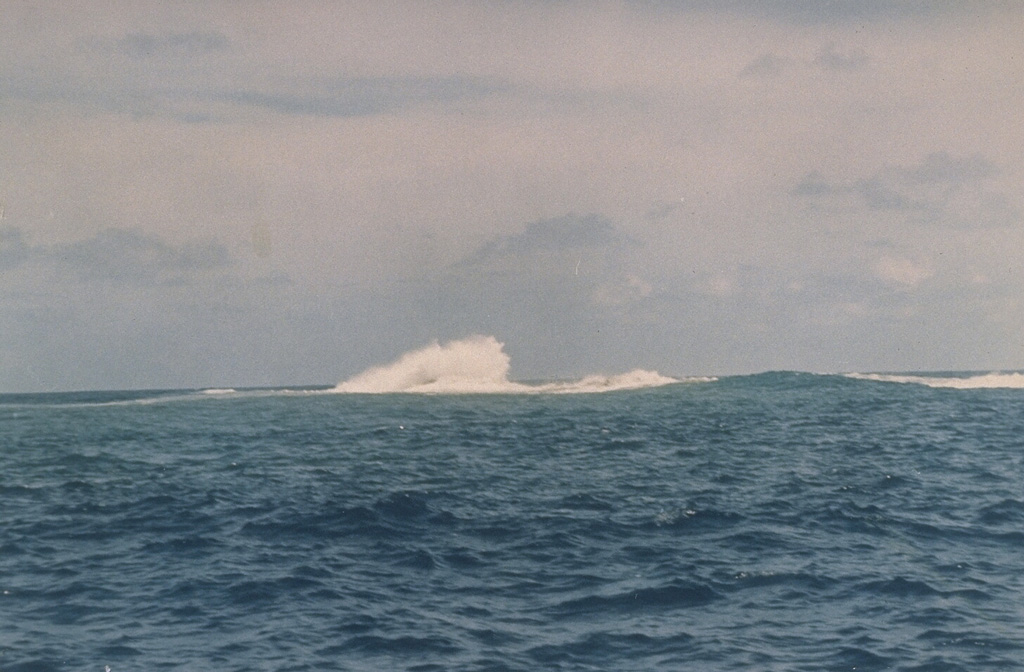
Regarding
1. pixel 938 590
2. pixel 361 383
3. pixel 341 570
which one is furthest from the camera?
pixel 361 383

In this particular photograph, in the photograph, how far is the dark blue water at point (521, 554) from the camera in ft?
67.1

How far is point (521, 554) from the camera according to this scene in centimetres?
2845

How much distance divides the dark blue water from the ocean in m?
0.11

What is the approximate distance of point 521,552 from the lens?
2869 centimetres

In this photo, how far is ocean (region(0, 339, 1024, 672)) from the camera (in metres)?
20.4

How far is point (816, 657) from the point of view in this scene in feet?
64.2

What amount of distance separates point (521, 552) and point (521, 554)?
0.23m

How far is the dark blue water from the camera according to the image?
20.4 meters

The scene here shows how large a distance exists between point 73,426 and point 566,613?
6200 centimetres

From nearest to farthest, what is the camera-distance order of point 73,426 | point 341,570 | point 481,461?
point 341,570, point 481,461, point 73,426

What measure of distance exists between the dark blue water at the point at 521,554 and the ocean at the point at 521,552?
0.37 feet

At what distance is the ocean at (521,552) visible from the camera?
67.1ft

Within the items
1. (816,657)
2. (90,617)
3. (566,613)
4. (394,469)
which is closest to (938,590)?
(816,657)

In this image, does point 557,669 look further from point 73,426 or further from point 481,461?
point 73,426
